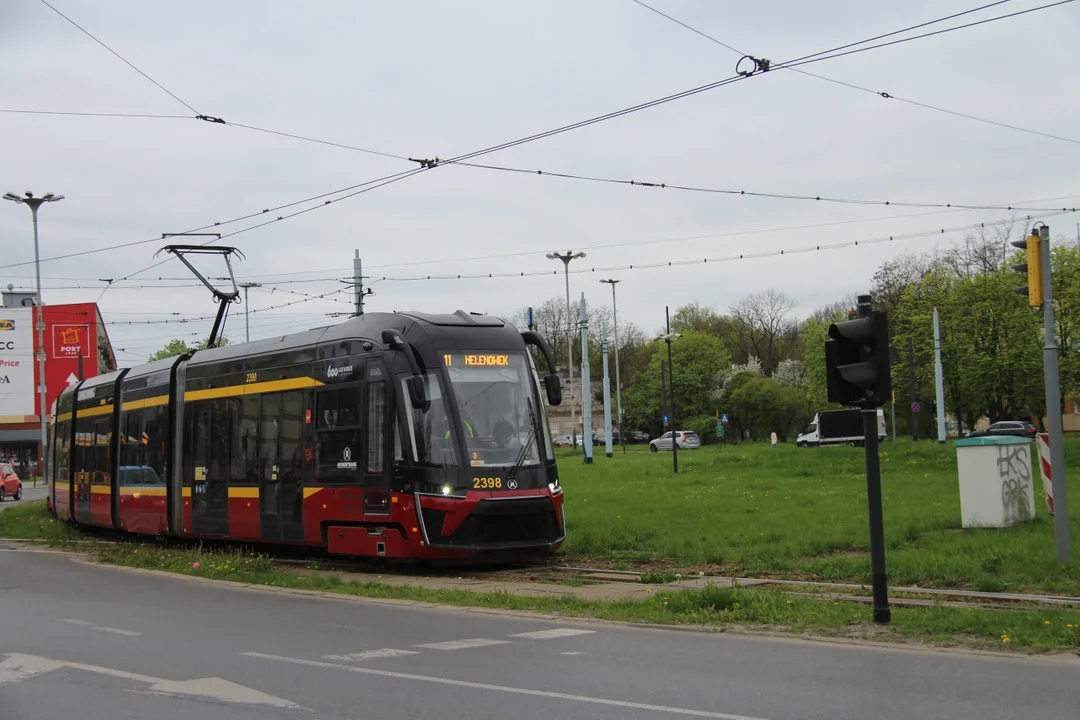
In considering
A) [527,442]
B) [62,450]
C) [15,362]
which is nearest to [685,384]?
[15,362]

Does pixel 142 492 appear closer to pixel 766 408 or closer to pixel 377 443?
pixel 377 443

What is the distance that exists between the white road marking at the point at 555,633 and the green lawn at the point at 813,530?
14.8 feet

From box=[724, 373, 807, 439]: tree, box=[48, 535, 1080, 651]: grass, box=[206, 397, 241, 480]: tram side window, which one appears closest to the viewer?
box=[48, 535, 1080, 651]: grass

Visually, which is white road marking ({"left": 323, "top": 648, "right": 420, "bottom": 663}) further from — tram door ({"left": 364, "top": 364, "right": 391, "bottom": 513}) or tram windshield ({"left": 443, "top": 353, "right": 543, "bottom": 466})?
tram door ({"left": 364, "top": 364, "right": 391, "bottom": 513})

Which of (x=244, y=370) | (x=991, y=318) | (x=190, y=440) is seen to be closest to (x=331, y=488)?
(x=244, y=370)

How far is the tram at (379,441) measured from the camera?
14.7 metres

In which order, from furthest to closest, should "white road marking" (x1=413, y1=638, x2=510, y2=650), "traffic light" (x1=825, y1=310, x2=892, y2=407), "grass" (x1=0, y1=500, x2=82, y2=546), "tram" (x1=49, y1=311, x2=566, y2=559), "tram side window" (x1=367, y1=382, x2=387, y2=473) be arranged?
1. "grass" (x1=0, y1=500, x2=82, y2=546)
2. "tram side window" (x1=367, y1=382, x2=387, y2=473)
3. "tram" (x1=49, y1=311, x2=566, y2=559)
4. "traffic light" (x1=825, y1=310, x2=892, y2=407)
5. "white road marking" (x1=413, y1=638, x2=510, y2=650)

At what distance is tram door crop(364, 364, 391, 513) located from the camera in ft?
49.7

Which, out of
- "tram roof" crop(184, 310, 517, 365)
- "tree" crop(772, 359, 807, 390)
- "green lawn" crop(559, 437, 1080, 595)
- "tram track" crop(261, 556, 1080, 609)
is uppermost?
"tree" crop(772, 359, 807, 390)

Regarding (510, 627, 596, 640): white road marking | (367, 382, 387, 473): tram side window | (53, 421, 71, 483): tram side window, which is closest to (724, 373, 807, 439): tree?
(53, 421, 71, 483): tram side window

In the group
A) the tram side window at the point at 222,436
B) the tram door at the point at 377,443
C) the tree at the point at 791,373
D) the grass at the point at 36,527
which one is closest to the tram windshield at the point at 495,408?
the tram door at the point at 377,443

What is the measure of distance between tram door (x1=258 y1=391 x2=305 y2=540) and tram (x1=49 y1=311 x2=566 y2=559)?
1.2 inches

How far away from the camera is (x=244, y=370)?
61.4 feet

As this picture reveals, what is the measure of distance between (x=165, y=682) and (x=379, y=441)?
7.60m
